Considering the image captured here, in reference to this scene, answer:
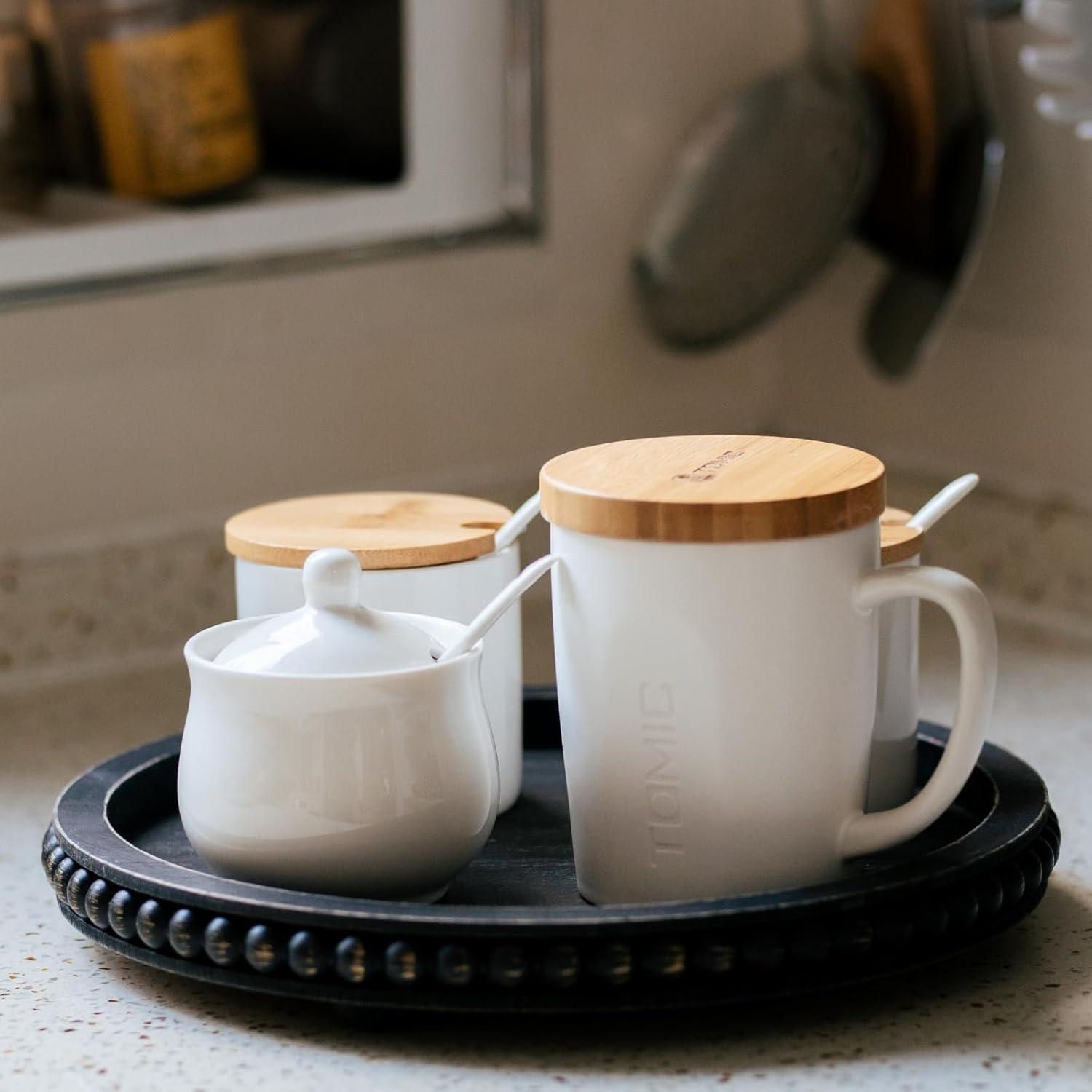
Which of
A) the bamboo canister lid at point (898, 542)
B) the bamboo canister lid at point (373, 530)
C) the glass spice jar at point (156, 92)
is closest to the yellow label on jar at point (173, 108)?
the glass spice jar at point (156, 92)

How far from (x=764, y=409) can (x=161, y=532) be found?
0.47 metres

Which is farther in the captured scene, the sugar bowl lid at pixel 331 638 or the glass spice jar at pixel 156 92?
the glass spice jar at pixel 156 92

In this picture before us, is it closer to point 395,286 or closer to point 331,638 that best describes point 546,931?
point 331,638

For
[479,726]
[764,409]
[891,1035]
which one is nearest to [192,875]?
[479,726]

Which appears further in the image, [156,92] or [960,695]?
[156,92]

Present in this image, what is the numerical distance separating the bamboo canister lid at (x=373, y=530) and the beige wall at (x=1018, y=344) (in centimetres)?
48

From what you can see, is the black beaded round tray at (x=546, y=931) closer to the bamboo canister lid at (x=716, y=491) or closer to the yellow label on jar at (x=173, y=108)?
the bamboo canister lid at (x=716, y=491)

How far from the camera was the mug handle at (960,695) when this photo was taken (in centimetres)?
53

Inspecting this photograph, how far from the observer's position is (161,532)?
101 cm

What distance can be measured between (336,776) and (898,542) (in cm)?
24

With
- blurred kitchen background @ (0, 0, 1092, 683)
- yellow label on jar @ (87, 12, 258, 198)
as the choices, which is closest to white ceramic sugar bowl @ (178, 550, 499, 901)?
blurred kitchen background @ (0, 0, 1092, 683)

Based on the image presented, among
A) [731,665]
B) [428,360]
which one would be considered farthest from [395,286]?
[731,665]

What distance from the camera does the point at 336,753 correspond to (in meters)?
0.52

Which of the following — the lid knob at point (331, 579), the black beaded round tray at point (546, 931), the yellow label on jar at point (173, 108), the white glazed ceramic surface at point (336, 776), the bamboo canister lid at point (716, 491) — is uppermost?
the yellow label on jar at point (173, 108)
